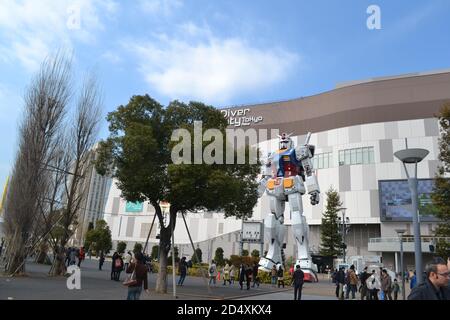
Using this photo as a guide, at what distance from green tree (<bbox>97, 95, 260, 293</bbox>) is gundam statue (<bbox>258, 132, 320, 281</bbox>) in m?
4.72

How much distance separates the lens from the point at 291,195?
21609 millimetres

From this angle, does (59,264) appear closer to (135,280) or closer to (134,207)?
(135,280)

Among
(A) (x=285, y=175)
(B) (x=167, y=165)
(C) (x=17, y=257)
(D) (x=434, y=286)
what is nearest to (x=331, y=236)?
(A) (x=285, y=175)

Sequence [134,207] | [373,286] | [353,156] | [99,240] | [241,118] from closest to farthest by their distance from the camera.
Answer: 1. [373,286]
2. [353,156]
3. [99,240]
4. [241,118]
5. [134,207]

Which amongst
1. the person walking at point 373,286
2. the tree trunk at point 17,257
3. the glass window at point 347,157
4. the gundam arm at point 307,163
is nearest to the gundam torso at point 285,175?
the gundam arm at point 307,163

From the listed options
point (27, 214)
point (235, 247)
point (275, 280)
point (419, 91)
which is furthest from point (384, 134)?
point (27, 214)

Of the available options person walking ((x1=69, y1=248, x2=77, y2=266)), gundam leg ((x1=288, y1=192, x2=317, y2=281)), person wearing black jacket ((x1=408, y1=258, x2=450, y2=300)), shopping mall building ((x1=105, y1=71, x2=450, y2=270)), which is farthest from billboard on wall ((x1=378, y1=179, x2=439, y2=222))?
person wearing black jacket ((x1=408, y1=258, x2=450, y2=300))

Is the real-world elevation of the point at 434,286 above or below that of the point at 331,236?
below

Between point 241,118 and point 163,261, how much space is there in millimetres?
48962

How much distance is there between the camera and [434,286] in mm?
4293

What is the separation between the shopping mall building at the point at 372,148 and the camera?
4716 centimetres

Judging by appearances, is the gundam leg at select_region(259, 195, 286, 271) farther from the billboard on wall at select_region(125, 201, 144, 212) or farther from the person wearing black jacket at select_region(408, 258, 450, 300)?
the billboard on wall at select_region(125, 201, 144, 212)

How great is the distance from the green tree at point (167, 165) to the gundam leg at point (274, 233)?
200 inches
